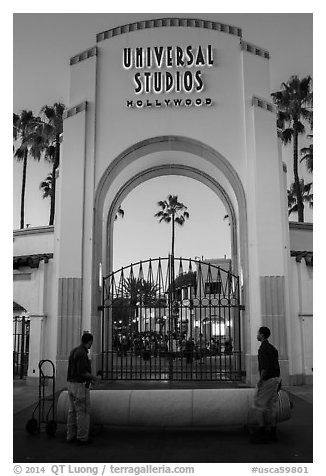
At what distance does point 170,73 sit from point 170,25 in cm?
144

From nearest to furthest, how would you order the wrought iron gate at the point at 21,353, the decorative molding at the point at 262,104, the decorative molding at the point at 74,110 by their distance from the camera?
the decorative molding at the point at 262,104, the decorative molding at the point at 74,110, the wrought iron gate at the point at 21,353

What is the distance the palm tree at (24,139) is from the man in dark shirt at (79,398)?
25371 mm

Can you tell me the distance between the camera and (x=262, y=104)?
43.9ft

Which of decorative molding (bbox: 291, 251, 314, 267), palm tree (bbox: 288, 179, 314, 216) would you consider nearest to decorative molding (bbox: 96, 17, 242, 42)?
decorative molding (bbox: 291, 251, 314, 267)

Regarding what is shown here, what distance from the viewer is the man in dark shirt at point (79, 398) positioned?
732cm

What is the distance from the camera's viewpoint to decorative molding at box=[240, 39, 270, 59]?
13.7m

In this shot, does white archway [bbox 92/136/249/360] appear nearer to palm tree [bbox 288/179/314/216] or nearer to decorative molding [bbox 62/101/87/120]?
decorative molding [bbox 62/101/87/120]

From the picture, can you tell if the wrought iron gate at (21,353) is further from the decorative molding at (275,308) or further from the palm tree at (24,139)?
the palm tree at (24,139)

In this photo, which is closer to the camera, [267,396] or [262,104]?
[267,396]

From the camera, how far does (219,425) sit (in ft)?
25.5

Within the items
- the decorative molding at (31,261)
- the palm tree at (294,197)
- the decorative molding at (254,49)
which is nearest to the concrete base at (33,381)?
the decorative molding at (31,261)

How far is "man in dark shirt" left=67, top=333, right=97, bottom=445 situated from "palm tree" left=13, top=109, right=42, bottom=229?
25371 mm

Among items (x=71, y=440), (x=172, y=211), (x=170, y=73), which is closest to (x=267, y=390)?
(x=71, y=440)

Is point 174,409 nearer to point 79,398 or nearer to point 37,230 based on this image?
point 79,398
